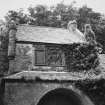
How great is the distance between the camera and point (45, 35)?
20375mm

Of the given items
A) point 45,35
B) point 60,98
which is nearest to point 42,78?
point 60,98

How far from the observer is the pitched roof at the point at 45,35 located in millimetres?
18984

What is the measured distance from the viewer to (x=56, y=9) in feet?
129

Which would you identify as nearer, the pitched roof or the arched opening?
the arched opening

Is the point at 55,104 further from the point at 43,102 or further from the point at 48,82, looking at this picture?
the point at 48,82

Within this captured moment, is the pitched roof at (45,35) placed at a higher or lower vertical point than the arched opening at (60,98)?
higher

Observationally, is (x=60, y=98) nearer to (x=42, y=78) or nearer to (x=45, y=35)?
(x=42, y=78)

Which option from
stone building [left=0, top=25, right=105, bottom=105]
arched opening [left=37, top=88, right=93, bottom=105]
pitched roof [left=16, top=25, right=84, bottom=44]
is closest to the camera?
stone building [left=0, top=25, right=105, bottom=105]

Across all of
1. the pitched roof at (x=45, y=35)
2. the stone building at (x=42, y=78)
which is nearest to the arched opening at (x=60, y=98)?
the stone building at (x=42, y=78)

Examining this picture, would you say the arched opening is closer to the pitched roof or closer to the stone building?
the stone building

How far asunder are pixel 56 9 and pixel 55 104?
2497cm

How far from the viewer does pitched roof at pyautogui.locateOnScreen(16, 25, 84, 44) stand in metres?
19.0

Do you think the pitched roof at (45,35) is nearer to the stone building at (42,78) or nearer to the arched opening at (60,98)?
the stone building at (42,78)

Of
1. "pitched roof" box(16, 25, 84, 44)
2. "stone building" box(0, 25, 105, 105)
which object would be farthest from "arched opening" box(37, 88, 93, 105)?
"pitched roof" box(16, 25, 84, 44)
